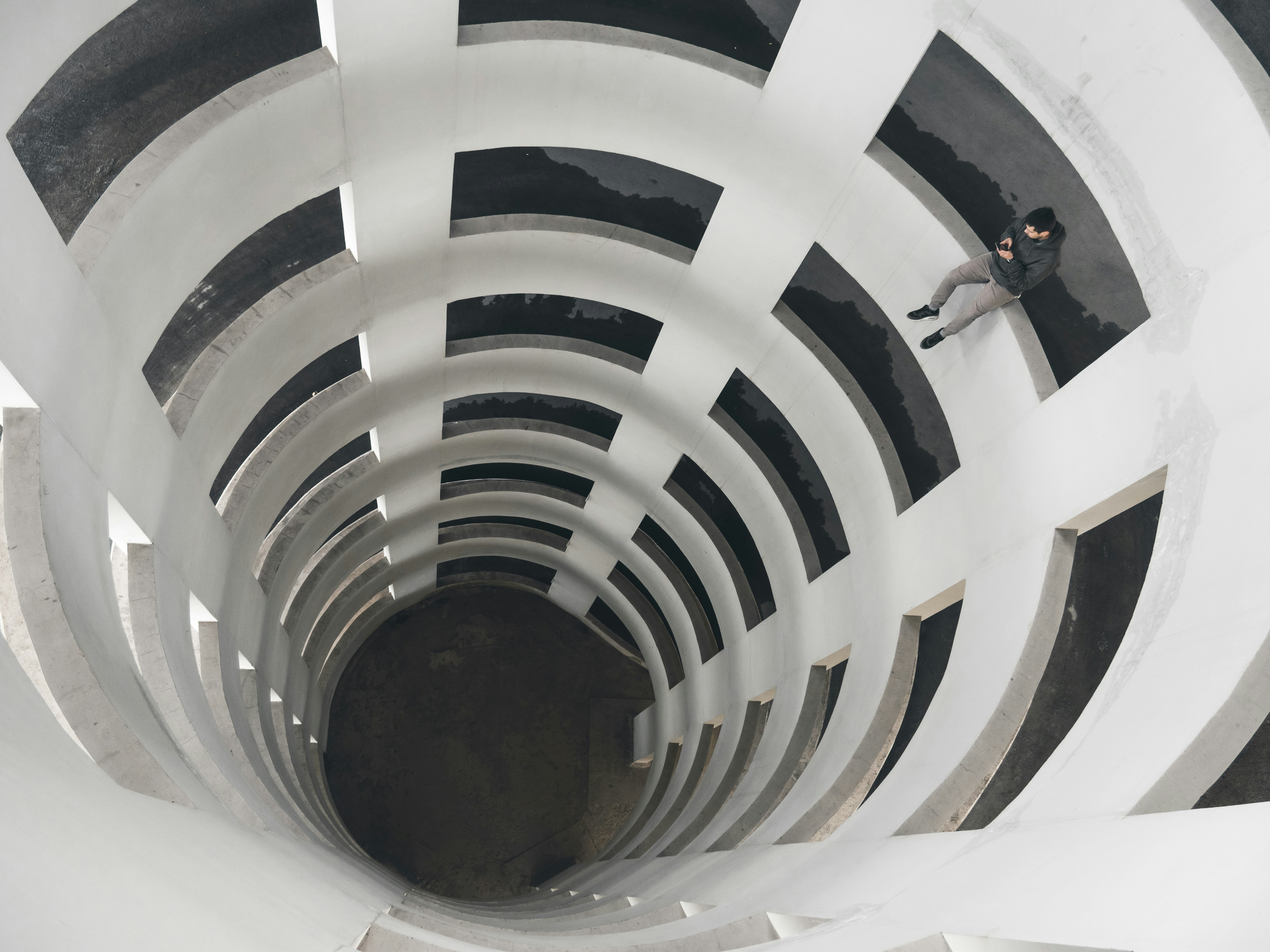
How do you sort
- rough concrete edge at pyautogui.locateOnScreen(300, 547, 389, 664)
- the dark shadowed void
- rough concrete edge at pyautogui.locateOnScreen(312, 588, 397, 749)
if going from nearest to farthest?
rough concrete edge at pyautogui.locateOnScreen(300, 547, 389, 664) < rough concrete edge at pyautogui.locateOnScreen(312, 588, 397, 749) < the dark shadowed void

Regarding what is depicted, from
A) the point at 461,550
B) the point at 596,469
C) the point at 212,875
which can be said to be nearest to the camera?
the point at 212,875

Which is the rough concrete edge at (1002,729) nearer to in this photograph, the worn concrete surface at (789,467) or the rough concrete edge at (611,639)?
the worn concrete surface at (789,467)

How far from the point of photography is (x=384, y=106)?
34.1 feet

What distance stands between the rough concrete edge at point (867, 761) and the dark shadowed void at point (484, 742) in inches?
555

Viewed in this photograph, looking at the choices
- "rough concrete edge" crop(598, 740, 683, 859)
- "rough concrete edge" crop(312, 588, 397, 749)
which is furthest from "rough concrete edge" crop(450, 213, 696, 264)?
"rough concrete edge" crop(312, 588, 397, 749)

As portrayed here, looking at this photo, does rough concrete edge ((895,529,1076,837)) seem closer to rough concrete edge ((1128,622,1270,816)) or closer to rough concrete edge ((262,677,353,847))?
rough concrete edge ((1128,622,1270,816))

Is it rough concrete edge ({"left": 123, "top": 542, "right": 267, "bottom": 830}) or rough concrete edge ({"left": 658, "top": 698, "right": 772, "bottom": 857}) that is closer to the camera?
rough concrete edge ({"left": 123, "top": 542, "right": 267, "bottom": 830})

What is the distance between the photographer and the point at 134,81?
849 centimetres

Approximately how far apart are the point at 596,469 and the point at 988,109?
40.1 feet

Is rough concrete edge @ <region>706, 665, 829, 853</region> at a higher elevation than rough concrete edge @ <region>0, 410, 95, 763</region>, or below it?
higher

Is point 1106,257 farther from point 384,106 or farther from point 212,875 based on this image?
point 212,875

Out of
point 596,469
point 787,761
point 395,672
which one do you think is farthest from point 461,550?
point 787,761

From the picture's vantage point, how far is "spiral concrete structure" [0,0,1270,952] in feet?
18.9

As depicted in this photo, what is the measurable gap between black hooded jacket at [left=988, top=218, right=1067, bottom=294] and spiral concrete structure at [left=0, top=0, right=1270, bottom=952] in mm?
505
